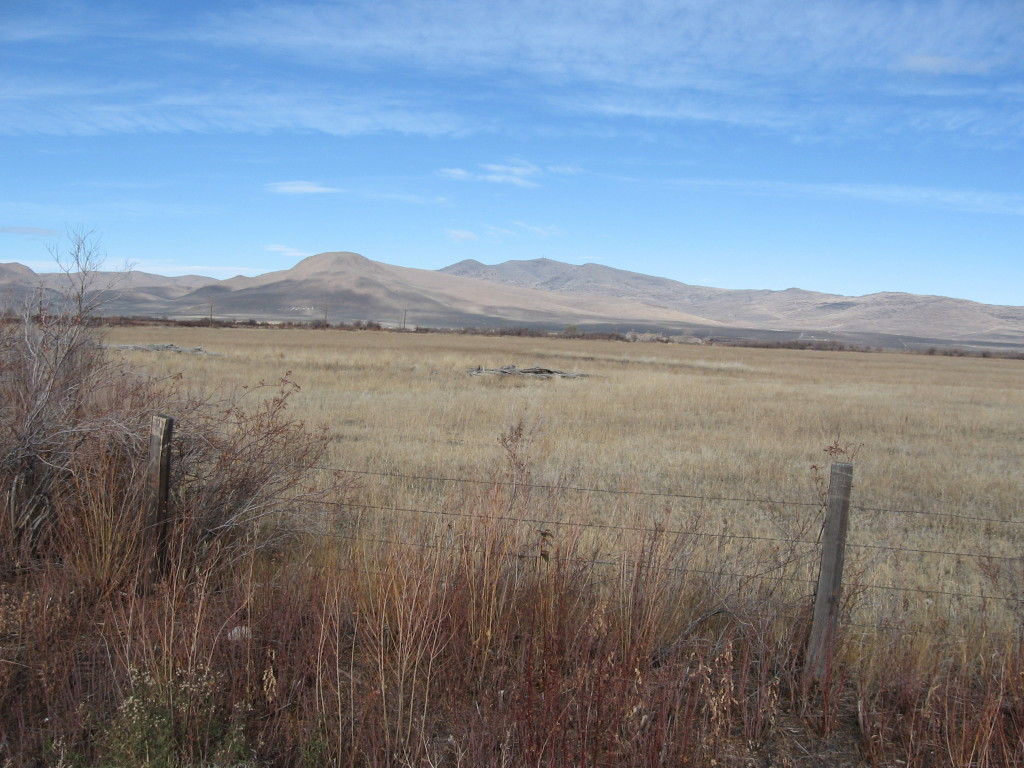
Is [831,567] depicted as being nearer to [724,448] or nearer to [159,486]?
[159,486]

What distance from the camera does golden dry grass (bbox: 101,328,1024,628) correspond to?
7082 millimetres

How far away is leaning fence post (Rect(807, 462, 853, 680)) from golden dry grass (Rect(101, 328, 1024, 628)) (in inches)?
28.3

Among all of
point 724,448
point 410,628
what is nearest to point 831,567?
point 410,628

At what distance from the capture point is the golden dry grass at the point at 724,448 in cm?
708

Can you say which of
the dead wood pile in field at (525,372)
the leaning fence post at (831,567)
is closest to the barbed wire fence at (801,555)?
the leaning fence post at (831,567)

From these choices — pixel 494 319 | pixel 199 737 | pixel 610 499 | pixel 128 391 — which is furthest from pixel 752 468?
pixel 494 319

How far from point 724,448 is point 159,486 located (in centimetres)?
1069

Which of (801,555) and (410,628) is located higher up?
(801,555)

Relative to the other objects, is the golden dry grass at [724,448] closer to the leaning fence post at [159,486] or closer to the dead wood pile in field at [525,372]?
the dead wood pile in field at [525,372]

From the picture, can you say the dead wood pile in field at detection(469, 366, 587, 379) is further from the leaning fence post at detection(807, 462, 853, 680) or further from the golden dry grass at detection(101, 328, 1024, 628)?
the leaning fence post at detection(807, 462, 853, 680)

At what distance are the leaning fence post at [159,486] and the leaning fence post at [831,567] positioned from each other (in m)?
3.92

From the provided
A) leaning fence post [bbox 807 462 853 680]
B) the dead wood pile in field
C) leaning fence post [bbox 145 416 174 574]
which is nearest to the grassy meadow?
leaning fence post [bbox 145 416 174 574]

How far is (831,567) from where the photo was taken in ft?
12.9

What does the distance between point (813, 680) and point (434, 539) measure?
230 centimetres
